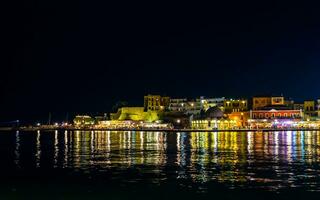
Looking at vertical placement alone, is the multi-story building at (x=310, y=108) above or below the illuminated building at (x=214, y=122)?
above

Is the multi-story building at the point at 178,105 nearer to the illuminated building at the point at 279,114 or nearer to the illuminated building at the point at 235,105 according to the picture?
the illuminated building at the point at 235,105

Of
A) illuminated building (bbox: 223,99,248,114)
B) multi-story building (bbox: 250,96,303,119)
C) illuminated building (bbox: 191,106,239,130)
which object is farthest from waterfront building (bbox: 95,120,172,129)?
multi-story building (bbox: 250,96,303,119)

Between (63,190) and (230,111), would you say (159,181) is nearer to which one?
(63,190)

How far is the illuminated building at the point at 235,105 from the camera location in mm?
138250

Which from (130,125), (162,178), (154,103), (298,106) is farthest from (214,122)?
(162,178)

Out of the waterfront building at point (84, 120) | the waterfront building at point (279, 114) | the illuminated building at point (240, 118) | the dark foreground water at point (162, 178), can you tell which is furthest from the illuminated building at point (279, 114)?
the dark foreground water at point (162, 178)

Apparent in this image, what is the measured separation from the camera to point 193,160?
32969 millimetres

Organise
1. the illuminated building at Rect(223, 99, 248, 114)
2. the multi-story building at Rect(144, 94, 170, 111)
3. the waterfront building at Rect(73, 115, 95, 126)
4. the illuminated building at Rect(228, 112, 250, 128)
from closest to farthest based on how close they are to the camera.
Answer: the illuminated building at Rect(228, 112, 250, 128) → the illuminated building at Rect(223, 99, 248, 114) → the multi-story building at Rect(144, 94, 170, 111) → the waterfront building at Rect(73, 115, 95, 126)

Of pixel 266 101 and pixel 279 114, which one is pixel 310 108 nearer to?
pixel 266 101

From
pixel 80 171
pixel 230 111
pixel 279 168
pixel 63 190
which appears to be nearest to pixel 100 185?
pixel 63 190

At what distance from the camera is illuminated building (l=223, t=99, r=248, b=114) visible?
13825cm

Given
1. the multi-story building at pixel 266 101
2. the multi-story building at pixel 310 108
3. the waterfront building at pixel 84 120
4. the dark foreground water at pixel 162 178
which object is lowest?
the dark foreground water at pixel 162 178

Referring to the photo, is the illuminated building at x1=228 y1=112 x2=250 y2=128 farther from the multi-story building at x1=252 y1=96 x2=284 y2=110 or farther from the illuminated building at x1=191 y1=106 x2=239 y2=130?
the multi-story building at x1=252 y1=96 x2=284 y2=110

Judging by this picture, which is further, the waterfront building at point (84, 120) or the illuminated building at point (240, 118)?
the waterfront building at point (84, 120)
